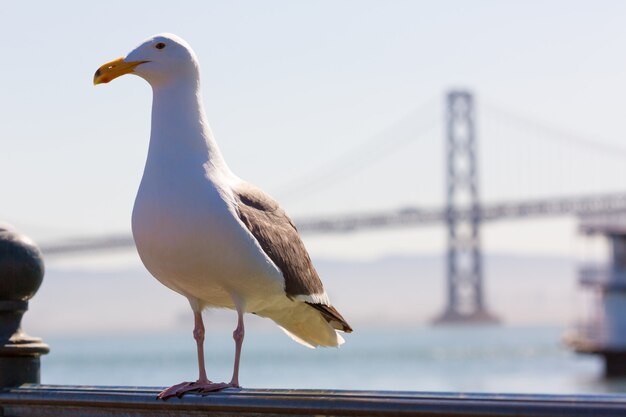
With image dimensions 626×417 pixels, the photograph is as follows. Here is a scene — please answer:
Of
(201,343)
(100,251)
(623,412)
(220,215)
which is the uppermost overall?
(100,251)

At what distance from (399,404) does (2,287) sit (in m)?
1.22

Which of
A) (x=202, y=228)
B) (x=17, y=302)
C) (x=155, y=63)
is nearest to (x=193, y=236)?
(x=202, y=228)

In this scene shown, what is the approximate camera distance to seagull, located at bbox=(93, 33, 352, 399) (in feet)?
8.34

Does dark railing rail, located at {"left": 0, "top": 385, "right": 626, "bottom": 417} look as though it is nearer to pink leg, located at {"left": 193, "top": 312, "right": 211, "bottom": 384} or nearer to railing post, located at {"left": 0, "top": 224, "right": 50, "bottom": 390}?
railing post, located at {"left": 0, "top": 224, "right": 50, "bottom": 390}

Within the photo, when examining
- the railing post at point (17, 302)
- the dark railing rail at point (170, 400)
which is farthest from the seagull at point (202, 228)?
the railing post at point (17, 302)

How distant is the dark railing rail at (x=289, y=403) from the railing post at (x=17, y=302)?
12cm

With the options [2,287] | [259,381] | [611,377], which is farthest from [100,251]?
[2,287]

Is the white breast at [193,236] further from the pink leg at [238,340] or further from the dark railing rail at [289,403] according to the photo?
the dark railing rail at [289,403]

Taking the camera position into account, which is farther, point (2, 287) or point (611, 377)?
point (611, 377)

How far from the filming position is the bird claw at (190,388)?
2403 millimetres

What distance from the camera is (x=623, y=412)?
1.77m

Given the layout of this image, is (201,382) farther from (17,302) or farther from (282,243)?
(17,302)

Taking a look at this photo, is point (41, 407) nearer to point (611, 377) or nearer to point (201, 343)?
point (201, 343)

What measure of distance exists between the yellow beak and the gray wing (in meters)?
0.35
